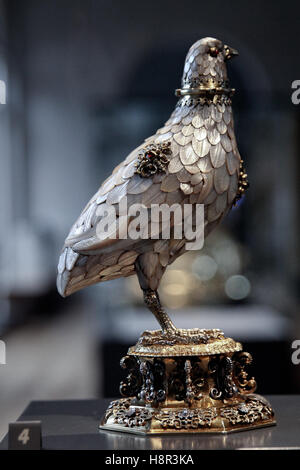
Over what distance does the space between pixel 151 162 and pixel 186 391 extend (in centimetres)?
A: 66

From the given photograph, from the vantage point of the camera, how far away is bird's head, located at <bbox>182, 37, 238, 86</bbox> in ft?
6.94

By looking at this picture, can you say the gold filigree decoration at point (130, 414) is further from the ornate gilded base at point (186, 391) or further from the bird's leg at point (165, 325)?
the bird's leg at point (165, 325)

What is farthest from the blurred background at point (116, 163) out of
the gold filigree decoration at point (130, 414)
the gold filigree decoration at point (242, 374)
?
the gold filigree decoration at point (130, 414)

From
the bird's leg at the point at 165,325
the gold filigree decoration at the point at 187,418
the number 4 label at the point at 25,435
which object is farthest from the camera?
the bird's leg at the point at 165,325

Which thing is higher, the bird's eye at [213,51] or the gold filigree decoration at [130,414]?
the bird's eye at [213,51]

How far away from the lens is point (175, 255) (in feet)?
6.77

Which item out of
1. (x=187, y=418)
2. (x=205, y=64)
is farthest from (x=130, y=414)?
(x=205, y=64)

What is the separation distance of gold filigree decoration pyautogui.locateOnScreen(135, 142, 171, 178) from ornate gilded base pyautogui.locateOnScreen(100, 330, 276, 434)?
1.62ft

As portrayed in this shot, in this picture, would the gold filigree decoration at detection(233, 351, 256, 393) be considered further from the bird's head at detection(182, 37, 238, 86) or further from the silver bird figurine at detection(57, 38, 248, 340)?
the bird's head at detection(182, 37, 238, 86)

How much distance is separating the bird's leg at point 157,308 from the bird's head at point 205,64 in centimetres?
65

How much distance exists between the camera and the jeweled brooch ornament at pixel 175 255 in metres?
1.96

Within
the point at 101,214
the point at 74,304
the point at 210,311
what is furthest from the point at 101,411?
A: the point at 74,304

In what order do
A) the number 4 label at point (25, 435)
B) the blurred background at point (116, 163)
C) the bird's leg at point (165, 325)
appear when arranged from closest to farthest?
the number 4 label at point (25, 435) → the bird's leg at point (165, 325) → the blurred background at point (116, 163)

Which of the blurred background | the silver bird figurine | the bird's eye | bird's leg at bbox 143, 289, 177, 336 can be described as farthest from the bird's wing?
the blurred background
